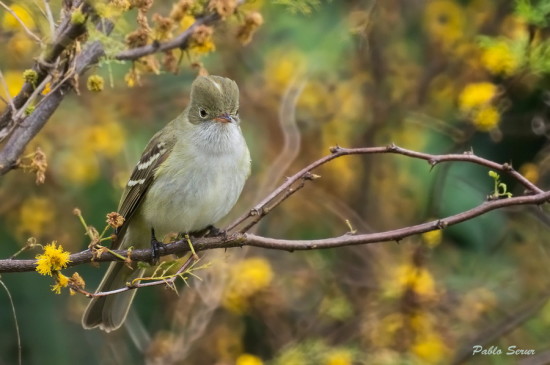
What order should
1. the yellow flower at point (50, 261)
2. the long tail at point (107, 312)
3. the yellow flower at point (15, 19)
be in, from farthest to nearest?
the long tail at point (107, 312), the yellow flower at point (15, 19), the yellow flower at point (50, 261)

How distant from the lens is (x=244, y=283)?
475cm

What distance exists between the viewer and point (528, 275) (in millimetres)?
5277

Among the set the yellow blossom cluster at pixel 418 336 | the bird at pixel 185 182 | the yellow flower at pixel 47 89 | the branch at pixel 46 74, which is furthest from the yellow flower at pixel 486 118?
the yellow flower at pixel 47 89

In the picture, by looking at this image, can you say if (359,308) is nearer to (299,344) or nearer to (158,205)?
(299,344)

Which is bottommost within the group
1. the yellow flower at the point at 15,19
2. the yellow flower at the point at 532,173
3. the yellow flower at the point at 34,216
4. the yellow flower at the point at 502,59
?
the yellow flower at the point at 34,216

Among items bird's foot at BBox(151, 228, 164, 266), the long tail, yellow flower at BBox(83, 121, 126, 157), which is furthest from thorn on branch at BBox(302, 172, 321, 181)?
yellow flower at BBox(83, 121, 126, 157)

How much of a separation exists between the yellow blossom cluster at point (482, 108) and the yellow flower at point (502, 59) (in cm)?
13

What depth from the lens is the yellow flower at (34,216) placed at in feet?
17.1

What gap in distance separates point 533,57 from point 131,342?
9.55 feet

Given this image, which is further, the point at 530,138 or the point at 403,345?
the point at 530,138

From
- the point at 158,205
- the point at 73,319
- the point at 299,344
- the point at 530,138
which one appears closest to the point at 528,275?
the point at 530,138

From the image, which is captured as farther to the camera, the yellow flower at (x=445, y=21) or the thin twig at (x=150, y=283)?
the yellow flower at (x=445, y=21)

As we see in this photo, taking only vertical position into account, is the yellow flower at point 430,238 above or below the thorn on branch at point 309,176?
below

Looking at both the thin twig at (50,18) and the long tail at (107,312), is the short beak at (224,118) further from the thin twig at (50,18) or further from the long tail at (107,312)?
the thin twig at (50,18)
